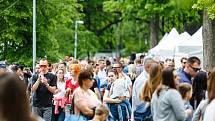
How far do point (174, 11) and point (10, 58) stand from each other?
562 inches

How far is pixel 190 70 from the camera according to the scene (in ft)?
A: 36.2

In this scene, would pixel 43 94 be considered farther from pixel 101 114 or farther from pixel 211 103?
pixel 211 103

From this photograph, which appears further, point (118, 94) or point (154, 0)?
point (154, 0)

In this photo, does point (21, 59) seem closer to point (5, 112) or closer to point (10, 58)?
point (10, 58)

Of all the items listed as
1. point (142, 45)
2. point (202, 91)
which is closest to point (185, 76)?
point (202, 91)

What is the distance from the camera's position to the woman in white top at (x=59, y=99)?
Answer: 1476cm

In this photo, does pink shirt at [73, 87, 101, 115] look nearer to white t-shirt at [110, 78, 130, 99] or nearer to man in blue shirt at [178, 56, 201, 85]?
man in blue shirt at [178, 56, 201, 85]

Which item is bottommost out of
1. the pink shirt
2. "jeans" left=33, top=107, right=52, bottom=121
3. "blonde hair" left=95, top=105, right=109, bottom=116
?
"jeans" left=33, top=107, right=52, bottom=121

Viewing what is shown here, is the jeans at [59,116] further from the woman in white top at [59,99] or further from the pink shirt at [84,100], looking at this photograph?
the pink shirt at [84,100]

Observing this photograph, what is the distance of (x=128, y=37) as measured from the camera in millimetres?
81875

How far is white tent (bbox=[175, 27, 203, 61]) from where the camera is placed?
91.6 ft

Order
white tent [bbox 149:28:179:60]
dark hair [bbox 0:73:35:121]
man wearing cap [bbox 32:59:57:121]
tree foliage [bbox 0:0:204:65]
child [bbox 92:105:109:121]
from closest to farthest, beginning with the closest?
dark hair [bbox 0:73:35:121]
child [bbox 92:105:109:121]
man wearing cap [bbox 32:59:57:121]
tree foliage [bbox 0:0:204:65]
white tent [bbox 149:28:179:60]

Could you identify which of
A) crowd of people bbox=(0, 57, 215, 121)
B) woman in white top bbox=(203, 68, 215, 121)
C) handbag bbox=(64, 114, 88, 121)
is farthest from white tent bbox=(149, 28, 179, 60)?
woman in white top bbox=(203, 68, 215, 121)

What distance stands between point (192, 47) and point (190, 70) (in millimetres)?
17014
